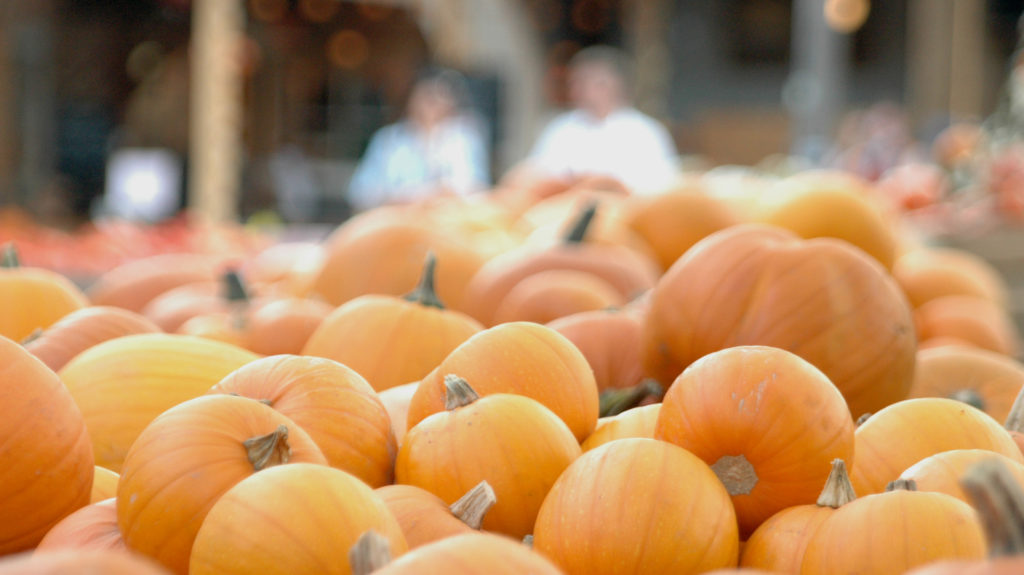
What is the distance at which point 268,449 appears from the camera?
1.00 m

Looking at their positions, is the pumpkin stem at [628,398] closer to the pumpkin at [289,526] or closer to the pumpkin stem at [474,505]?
the pumpkin stem at [474,505]

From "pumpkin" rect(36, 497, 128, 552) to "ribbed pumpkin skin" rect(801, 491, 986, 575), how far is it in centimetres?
62

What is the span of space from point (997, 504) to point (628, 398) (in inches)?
34.4

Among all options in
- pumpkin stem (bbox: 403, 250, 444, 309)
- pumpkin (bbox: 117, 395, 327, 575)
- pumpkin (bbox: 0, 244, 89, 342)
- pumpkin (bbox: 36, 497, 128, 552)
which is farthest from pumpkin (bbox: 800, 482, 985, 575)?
pumpkin (bbox: 0, 244, 89, 342)

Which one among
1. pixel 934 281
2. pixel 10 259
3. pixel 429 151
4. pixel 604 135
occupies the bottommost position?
pixel 429 151

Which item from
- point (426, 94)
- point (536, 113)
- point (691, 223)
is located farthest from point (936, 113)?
point (691, 223)

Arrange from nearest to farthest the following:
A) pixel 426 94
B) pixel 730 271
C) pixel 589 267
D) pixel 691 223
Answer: pixel 730 271 → pixel 589 267 → pixel 691 223 → pixel 426 94

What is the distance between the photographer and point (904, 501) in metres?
0.94

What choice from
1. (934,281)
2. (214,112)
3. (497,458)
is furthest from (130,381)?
(214,112)

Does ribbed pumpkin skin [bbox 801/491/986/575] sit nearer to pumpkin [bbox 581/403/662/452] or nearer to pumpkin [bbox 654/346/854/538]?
pumpkin [bbox 654/346/854/538]

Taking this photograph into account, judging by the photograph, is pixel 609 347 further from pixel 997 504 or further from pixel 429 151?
pixel 429 151

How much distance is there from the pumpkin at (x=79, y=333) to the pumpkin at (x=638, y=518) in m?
0.89

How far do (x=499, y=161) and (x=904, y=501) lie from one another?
11.0m

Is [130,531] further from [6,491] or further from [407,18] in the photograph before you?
[407,18]
